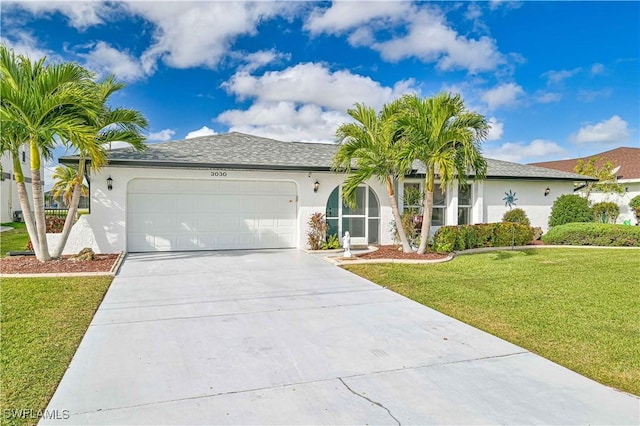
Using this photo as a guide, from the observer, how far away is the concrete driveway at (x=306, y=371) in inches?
120

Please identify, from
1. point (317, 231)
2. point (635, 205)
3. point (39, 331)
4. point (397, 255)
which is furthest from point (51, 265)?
point (635, 205)

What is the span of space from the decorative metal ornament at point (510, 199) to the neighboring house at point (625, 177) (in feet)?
26.8

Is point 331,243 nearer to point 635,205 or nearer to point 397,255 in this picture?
point 397,255

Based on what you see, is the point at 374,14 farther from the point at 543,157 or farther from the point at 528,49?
Answer: the point at 543,157

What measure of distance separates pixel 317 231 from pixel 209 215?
345 centimetres

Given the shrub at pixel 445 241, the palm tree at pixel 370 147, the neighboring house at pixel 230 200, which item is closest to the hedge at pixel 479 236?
the shrub at pixel 445 241

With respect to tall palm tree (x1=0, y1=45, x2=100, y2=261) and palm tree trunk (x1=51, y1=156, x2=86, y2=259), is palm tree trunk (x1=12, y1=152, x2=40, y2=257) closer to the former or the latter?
tall palm tree (x1=0, y1=45, x2=100, y2=261)

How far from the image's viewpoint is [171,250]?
11812 mm

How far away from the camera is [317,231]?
40.8 feet

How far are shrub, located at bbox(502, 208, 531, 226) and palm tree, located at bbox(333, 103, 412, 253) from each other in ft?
19.6

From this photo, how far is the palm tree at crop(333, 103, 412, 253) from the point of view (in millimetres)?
10453

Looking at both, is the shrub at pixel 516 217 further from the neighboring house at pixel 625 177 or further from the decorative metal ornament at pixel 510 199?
the neighboring house at pixel 625 177

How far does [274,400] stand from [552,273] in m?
7.87

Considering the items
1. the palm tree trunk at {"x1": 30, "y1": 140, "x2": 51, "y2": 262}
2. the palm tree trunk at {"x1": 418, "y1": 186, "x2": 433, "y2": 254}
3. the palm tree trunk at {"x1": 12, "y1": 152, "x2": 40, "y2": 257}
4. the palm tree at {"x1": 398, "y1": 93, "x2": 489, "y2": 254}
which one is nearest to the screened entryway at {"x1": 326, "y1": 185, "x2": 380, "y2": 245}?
the palm tree trunk at {"x1": 418, "y1": 186, "x2": 433, "y2": 254}
